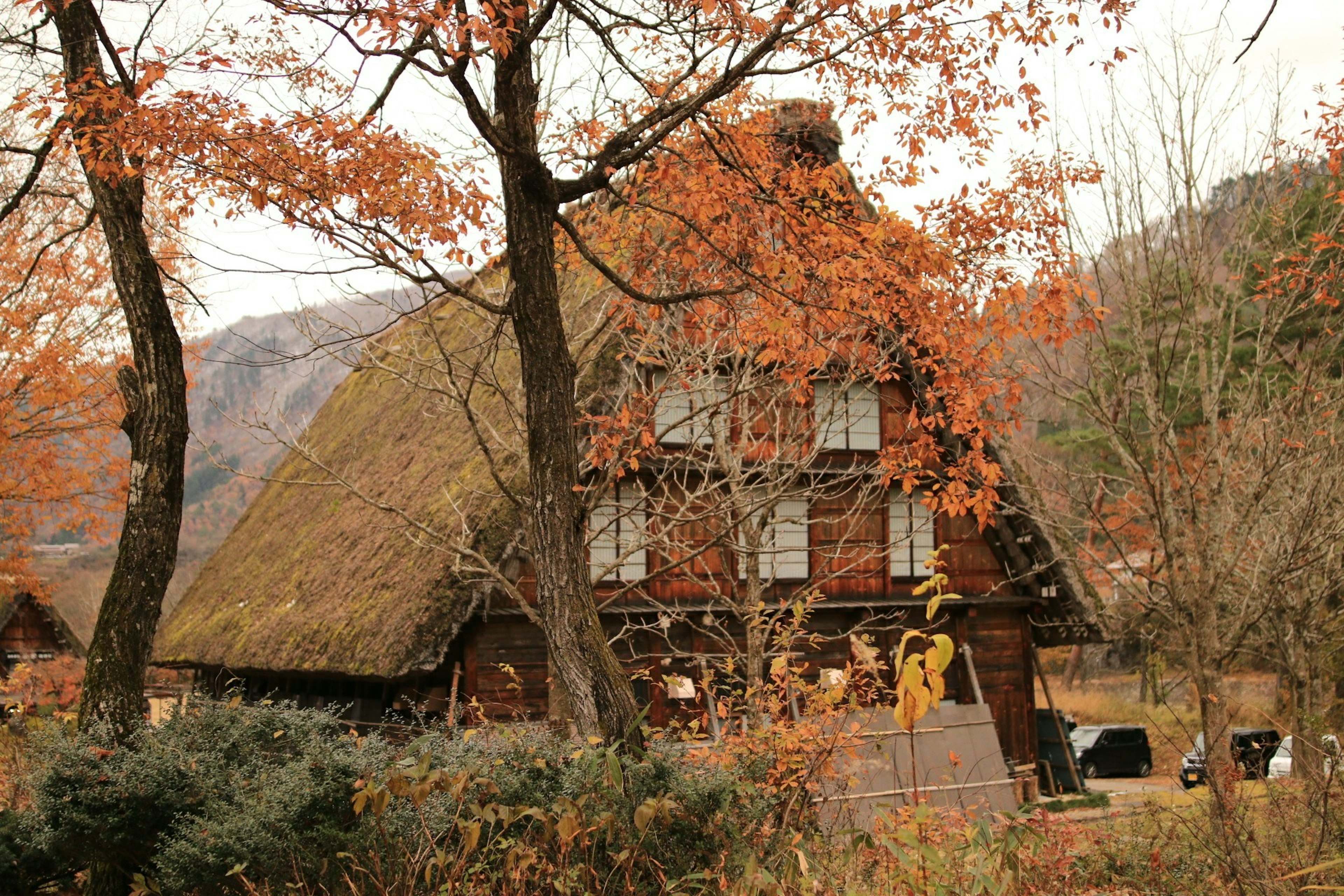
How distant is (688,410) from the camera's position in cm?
1396

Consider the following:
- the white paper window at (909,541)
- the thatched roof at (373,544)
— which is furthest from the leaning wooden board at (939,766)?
the thatched roof at (373,544)

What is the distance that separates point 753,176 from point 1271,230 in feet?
22.2

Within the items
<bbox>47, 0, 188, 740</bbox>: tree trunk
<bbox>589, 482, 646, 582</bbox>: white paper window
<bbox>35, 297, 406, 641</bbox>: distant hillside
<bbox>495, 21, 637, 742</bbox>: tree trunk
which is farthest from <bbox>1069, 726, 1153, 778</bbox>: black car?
<bbox>47, 0, 188, 740</bbox>: tree trunk

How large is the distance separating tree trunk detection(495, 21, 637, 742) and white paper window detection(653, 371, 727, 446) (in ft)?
6.98

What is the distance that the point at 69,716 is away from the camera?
7.90m

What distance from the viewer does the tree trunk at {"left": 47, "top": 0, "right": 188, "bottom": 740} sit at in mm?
6977

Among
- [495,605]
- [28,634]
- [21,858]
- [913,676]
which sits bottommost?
[21,858]

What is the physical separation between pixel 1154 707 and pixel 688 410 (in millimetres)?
21698

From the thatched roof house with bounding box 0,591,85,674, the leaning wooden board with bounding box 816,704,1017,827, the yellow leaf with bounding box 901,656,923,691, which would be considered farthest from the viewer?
the thatched roof house with bounding box 0,591,85,674

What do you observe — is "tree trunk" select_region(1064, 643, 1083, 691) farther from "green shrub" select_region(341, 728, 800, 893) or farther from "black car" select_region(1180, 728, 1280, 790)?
"green shrub" select_region(341, 728, 800, 893)

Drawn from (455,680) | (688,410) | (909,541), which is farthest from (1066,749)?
(455,680)

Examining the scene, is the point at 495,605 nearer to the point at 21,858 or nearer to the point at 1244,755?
the point at 21,858

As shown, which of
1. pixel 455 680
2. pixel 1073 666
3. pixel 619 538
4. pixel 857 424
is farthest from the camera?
pixel 1073 666

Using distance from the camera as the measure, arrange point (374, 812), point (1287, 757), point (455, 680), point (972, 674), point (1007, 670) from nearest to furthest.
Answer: point (374, 812) → point (455, 680) → point (972, 674) → point (1007, 670) → point (1287, 757)
